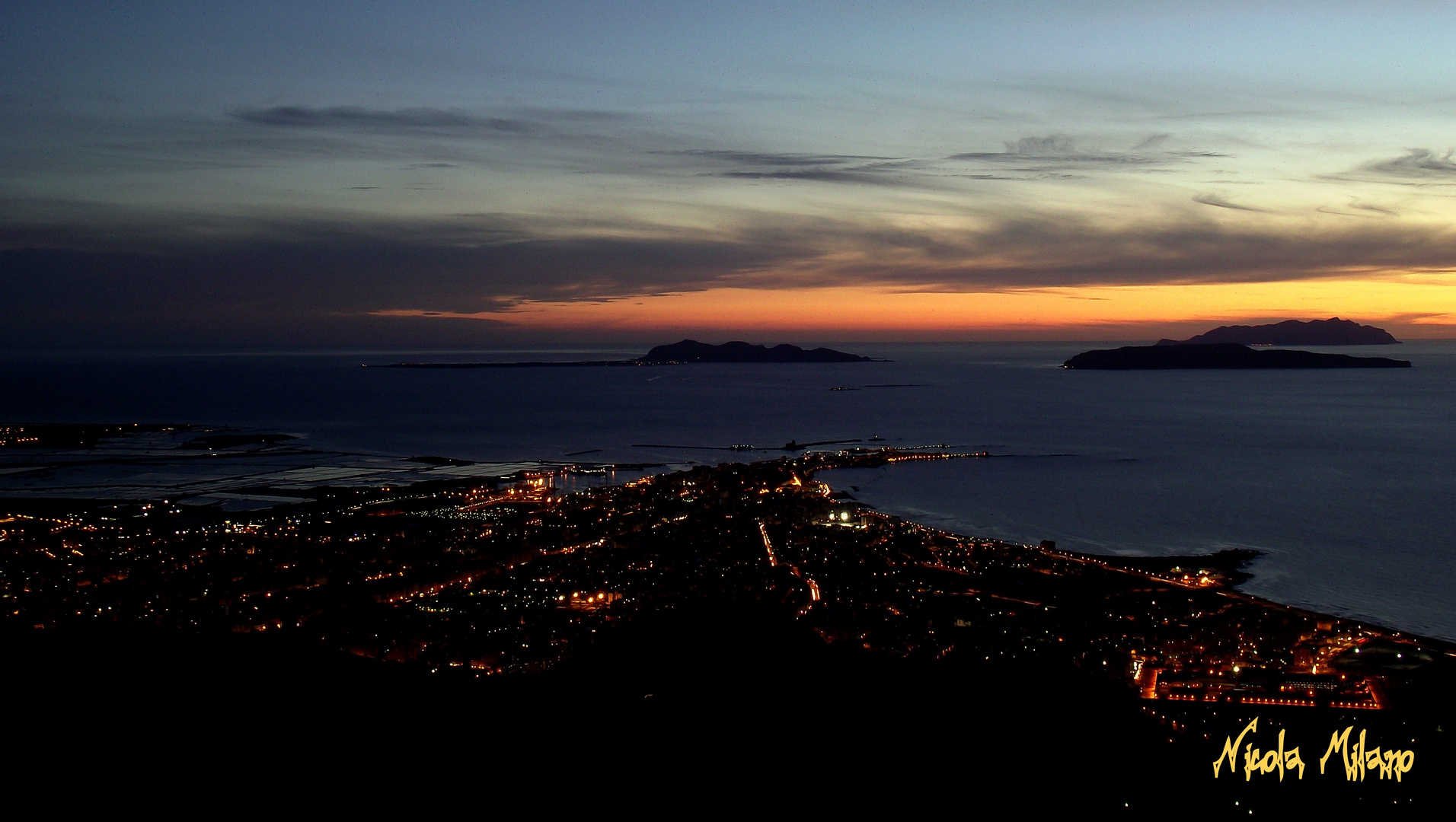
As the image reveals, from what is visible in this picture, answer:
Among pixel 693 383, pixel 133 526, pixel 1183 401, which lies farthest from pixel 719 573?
pixel 693 383

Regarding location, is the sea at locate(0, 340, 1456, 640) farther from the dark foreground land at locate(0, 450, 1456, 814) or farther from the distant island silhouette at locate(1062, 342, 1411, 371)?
the distant island silhouette at locate(1062, 342, 1411, 371)

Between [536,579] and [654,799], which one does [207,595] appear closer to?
[536,579]
